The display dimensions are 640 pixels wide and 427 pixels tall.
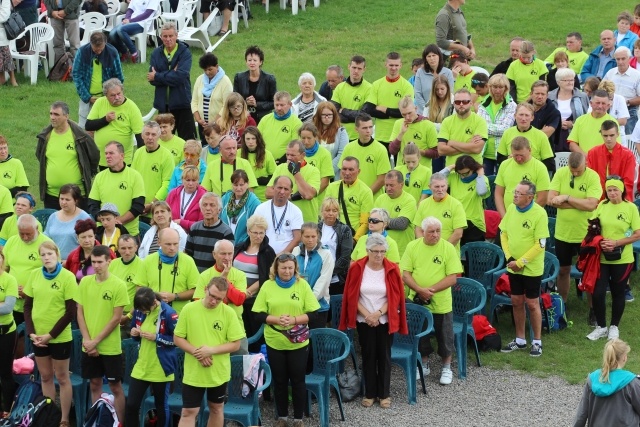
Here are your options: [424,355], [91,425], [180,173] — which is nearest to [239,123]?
[180,173]

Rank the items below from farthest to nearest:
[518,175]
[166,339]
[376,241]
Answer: [518,175] → [376,241] → [166,339]

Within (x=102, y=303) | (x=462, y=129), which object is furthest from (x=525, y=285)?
(x=102, y=303)

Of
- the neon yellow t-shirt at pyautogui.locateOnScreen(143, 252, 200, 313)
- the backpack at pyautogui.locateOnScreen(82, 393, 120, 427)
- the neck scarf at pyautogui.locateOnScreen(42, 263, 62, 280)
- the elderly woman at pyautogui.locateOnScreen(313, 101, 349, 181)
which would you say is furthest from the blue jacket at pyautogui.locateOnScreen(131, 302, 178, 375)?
the elderly woman at pyautogui.locateOnScreen(313, 101, 349, 181)

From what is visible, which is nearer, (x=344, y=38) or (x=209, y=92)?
(x=209, y=92)

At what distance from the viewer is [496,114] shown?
52.2ft

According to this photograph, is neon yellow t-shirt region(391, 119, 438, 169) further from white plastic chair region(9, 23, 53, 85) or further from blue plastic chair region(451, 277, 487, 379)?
white plastic chair region(9, 23, 53, 85)

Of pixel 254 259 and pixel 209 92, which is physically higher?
pixel 209 92

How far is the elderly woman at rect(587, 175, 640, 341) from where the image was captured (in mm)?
13531

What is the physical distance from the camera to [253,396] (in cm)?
1168

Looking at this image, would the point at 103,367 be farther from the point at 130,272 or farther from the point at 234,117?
the point at 234,117

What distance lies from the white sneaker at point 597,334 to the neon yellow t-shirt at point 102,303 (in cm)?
529

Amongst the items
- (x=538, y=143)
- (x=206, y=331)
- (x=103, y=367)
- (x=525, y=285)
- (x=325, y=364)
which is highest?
(x=538, y=143)

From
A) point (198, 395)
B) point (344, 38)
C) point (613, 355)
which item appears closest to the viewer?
point (613, 355)

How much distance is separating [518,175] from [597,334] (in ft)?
6.51
